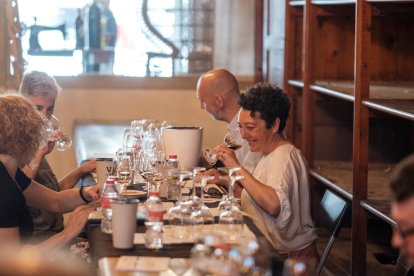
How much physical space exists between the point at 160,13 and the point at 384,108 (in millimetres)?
4642

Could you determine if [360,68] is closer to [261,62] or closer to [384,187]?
[384,187]

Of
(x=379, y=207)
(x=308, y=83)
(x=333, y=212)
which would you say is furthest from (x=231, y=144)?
(x=308, y=83)

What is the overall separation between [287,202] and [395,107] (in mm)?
1085

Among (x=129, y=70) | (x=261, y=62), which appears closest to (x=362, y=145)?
(x=261, y=62)

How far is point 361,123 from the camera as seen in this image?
17.1ft

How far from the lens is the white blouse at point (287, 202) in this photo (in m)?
3.92

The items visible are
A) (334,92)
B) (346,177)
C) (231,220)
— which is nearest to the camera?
(231,220)

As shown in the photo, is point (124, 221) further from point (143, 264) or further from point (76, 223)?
point (76, 223)

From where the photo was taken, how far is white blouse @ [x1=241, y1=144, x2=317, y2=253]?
392cm

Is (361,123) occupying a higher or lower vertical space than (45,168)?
higher

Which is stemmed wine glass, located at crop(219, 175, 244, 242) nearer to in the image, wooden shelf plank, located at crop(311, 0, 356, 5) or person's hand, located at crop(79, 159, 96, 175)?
person's hand, located at crop(79, 159, 96, 175)

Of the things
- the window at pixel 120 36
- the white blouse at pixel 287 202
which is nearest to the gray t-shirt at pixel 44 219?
the white blouse at pixel 287 202

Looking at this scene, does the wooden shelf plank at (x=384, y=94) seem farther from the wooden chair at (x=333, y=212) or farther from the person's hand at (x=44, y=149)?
the person's hand at (x=44, y=149)

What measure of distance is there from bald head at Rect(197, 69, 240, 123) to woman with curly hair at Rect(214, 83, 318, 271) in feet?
4.76
